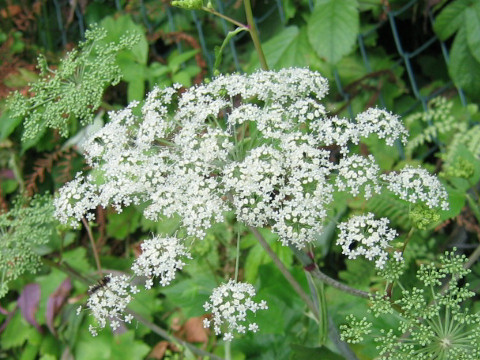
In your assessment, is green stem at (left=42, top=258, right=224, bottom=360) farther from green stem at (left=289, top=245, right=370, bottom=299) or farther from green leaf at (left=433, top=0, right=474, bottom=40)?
green leaf at (left=433, top=0, right=474, bottom=40)

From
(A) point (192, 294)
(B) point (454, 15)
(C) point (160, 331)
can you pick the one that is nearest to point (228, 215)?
(A) point (192, 294)

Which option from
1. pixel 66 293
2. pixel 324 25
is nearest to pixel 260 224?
pixel 324 25

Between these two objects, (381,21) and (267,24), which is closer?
(381,21)

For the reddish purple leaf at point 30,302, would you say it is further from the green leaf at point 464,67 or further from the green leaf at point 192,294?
the green leaf at point 464,67

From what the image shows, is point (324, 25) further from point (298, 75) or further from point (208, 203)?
point (208, 203)

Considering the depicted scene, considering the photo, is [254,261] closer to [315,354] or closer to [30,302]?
[315,354]

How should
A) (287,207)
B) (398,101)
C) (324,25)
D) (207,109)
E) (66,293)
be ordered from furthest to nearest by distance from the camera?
1. (398,101)
2. (66,293)
3. (324,25)
4. (207,109)
5. (287,207)
